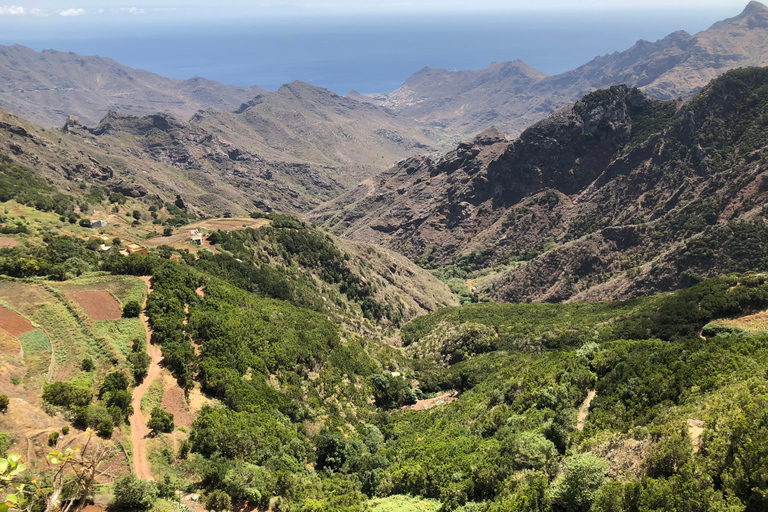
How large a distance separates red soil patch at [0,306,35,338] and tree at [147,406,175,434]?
15.9m

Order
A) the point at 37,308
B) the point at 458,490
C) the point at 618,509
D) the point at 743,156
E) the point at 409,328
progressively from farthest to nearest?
the point at 743,156 < the point at 409,328 < the point at 37,308 < the point at 458,490 < the point at 618,509

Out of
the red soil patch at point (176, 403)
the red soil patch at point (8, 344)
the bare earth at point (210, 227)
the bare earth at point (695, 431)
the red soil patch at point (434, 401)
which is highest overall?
the bare earth at point (695, 431)

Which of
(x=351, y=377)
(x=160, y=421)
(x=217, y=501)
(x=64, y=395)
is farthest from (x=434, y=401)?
(x=64, y=395)

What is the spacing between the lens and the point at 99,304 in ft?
159

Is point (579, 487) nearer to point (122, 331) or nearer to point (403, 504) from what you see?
point (403, 504)

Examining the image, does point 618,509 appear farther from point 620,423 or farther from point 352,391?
point 352,391

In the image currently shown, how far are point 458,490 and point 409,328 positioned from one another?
80.6 metres

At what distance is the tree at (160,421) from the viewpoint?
35.6m

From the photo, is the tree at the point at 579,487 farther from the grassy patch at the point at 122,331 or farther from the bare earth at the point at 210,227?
the bare earth at the point at 210,227

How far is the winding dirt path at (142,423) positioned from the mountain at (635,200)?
118 m

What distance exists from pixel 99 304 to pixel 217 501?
30.8 metres

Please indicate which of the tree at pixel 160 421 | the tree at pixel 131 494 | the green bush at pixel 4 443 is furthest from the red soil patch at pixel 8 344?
the tree at pixel 131 494

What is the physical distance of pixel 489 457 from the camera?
34.6 m

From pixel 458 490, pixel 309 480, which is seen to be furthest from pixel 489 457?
pixel 309 480
